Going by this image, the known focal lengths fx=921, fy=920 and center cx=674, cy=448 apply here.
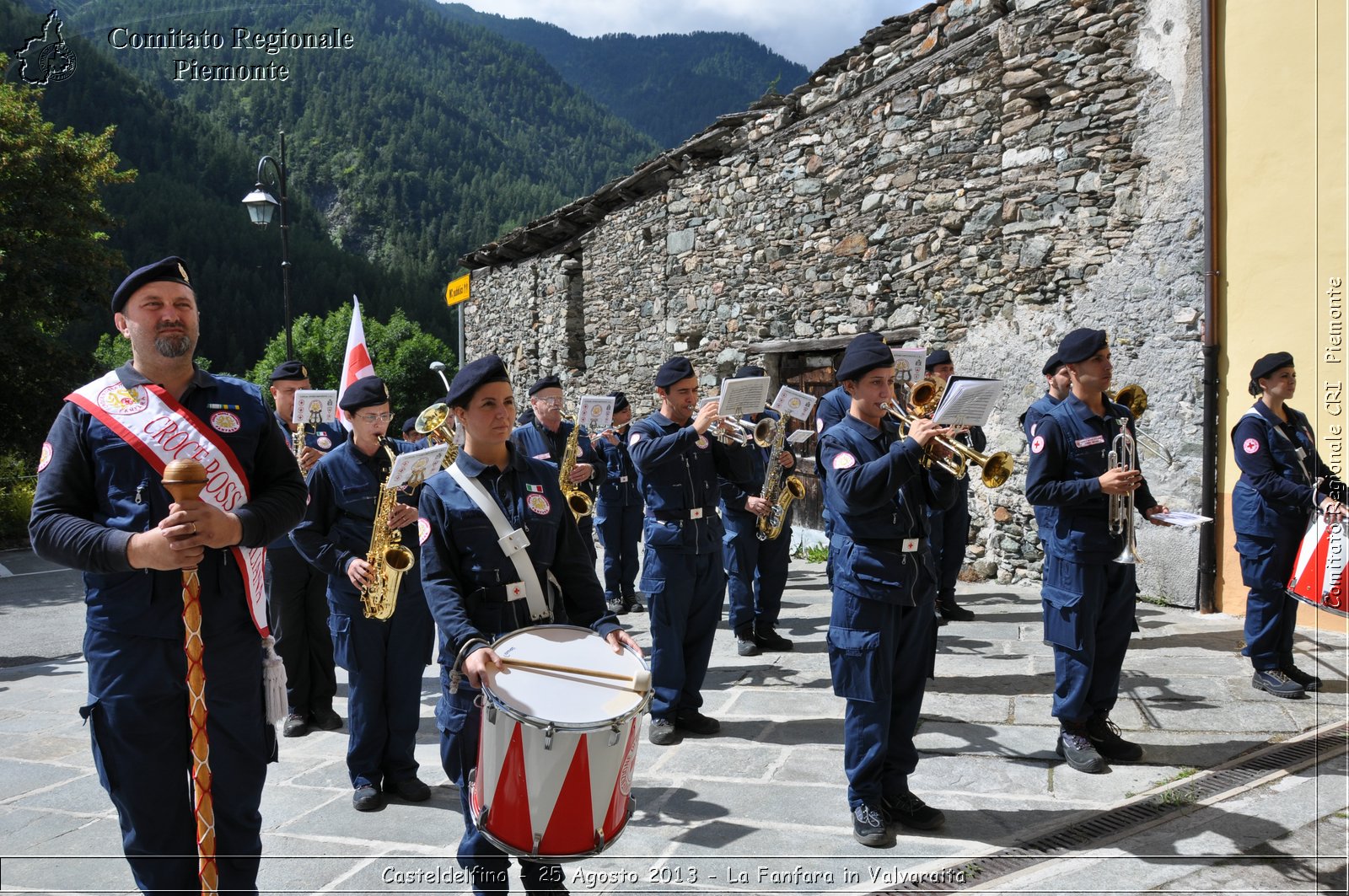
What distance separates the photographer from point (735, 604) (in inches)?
289

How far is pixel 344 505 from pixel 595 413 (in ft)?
14.8

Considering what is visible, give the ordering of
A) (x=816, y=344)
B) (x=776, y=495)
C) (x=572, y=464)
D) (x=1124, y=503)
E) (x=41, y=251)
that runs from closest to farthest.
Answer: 1. (x=1124, y=503)
2. (x=776, y=495)
3. (x=572, y=464)
4. (x=816, y=344)
5. (x=41, y=251)

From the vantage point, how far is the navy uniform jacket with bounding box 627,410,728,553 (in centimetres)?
543

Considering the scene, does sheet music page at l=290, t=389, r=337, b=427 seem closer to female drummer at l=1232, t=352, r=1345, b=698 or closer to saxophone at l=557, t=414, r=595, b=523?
saxophone at l=557, t=414, r=595, b=523

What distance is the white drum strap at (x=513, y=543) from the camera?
308cm

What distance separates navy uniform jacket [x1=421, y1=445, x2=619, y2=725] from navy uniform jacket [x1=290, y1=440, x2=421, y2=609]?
1.82 m

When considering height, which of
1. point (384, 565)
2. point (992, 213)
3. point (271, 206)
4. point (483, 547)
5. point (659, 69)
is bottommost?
point (384, 565)

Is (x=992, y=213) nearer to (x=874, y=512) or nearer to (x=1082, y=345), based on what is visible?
(x=1082, y=345)

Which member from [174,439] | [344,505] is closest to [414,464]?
[344,505]

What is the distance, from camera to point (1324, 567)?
16.9 feet

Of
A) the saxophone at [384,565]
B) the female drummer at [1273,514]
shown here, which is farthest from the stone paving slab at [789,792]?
the saxophone at [384,565]

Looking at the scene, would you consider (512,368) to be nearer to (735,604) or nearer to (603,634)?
(735,604)

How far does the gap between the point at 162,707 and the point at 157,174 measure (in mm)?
61086

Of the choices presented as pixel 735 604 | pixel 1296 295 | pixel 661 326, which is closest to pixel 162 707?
pixel 735 604
